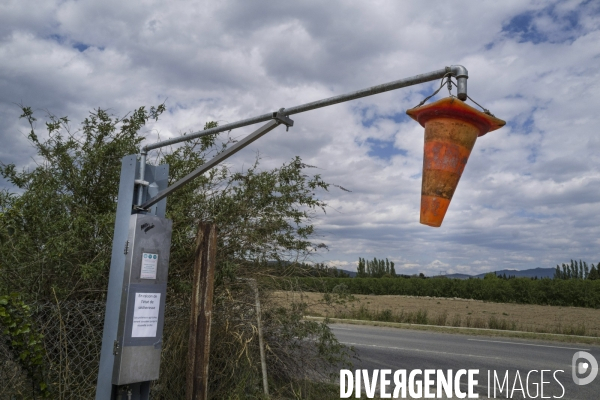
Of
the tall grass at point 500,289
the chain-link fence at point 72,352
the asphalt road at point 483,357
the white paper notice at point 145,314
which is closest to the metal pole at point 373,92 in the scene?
the white paper notice at point 145,314

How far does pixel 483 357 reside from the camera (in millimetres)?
11062

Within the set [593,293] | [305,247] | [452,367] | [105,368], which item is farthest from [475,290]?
[105,368]

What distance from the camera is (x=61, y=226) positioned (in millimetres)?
5293

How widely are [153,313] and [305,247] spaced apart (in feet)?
8.16

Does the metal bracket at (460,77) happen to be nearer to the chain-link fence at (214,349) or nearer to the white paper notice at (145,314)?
the white paper notice at (145,314)

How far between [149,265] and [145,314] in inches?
16.3

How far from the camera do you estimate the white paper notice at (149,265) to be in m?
4.14

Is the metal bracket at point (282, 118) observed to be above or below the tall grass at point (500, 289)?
above

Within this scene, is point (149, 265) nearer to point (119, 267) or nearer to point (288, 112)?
point (119, 267)

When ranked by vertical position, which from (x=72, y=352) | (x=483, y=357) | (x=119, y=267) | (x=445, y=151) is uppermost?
(x=445, y=151)

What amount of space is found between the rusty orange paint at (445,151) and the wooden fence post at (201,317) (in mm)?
2552

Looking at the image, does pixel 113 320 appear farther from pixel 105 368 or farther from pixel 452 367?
pixel 452 367

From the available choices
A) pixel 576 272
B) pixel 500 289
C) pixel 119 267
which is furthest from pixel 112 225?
pixel 576 272

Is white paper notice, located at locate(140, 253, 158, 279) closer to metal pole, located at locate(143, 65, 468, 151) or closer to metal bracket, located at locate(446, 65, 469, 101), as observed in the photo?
metal pole, located at locate(143, 65, 468, 151)
